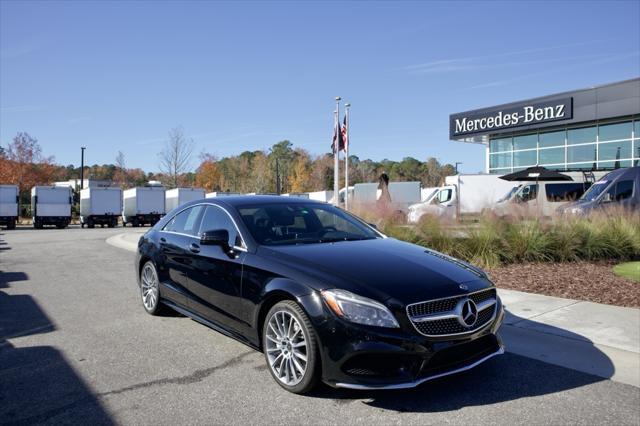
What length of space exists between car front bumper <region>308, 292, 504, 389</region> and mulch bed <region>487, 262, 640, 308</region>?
460 cm

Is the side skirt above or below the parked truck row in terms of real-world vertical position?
below

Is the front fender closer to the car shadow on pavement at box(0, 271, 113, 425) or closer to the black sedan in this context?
the black sedan

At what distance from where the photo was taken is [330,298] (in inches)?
144

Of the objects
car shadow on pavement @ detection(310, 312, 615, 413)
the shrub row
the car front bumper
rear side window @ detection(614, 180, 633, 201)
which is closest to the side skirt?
car shadow on pavement @ detection(310, 312, 615, 413)

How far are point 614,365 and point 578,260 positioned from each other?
555 centimetres

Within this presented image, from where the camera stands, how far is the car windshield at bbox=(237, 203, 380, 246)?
482 centimetres

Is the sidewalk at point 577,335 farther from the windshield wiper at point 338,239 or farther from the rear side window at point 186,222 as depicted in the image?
the rear side window at point 186,222

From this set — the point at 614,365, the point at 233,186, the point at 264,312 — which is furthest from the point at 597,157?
the point at 233,186

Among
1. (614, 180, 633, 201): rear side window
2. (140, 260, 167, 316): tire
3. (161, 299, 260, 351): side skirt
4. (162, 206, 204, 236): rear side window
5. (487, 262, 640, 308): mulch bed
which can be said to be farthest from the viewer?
(614, 180, 633, 201): rear side window

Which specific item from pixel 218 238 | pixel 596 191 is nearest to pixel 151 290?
pixel 218 238

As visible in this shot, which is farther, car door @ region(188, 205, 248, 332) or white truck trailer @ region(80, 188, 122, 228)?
white truck trailer @ region(80, 188, 122, 228)

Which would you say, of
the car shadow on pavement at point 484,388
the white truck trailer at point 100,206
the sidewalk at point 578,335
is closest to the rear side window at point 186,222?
the car shadow on pavement at point 484,388

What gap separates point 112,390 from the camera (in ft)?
13.1

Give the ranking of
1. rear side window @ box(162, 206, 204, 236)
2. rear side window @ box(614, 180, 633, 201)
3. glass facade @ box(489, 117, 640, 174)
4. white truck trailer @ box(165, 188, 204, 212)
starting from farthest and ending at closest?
white truck trailer @ box(165, 188, 204, 212) < glass facade @ box(489, 117, 640, 174) < rear side window @ box(614, 180, 633, 201) < rear side window @ box(162, 206, 204, 236)
